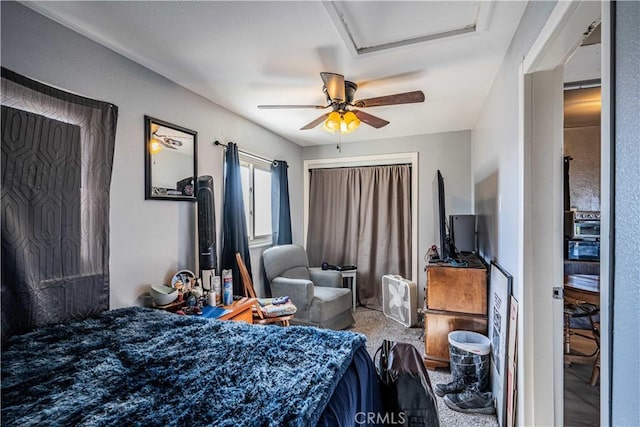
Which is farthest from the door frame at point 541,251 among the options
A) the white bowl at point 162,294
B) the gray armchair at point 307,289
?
the white bowl at point 162,294

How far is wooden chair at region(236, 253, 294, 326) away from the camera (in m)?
2.60

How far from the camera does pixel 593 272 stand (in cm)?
282

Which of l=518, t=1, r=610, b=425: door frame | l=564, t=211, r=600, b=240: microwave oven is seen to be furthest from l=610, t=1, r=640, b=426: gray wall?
l=564, t=211, r=600, b=240: microwave oven

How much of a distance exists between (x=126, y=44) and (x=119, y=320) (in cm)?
170

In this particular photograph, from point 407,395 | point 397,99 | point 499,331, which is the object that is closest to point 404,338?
point 499,331

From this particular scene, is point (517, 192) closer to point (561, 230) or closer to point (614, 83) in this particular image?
point (561, 230)

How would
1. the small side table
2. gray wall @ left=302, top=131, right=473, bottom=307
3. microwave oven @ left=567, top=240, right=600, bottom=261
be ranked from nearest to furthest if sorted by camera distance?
microwave oven @ left=567, top=240, right=600, bottom=261
gray wall @ left=302, top=131, right=473, bottom=307
the small side table

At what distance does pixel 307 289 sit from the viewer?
126 inches

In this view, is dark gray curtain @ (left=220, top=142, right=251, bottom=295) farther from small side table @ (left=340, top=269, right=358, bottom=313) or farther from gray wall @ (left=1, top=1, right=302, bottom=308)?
small side table @ (left=340, top=269, right=358, bottom=313)

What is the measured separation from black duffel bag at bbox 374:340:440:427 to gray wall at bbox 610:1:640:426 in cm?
84

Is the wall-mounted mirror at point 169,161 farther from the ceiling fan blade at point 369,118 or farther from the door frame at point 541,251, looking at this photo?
the door frame at point 541,251

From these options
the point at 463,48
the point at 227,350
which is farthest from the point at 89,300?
the point at 463,48

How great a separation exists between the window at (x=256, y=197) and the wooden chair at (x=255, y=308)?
0.63 m

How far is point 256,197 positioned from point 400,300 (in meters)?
2.23
